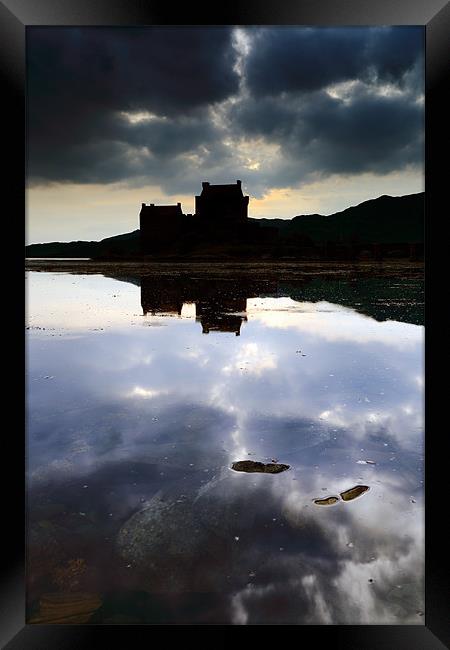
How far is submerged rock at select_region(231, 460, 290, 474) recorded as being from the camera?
3.15 m

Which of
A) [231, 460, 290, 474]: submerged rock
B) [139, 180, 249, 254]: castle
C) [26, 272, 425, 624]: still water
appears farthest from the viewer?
[139, 180, 249, 254]: castle

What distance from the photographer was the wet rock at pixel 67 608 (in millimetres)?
1883

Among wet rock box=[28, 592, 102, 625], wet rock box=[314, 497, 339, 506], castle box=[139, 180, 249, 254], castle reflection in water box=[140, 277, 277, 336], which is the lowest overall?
wet rock box=[28, 592, 102, 625]

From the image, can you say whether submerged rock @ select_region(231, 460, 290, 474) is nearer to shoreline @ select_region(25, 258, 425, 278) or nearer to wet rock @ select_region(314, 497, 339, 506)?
wet rock @ select_region(314, 497, 339, 506)

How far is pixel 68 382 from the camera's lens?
17.0ft

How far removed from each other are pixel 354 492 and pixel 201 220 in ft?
192

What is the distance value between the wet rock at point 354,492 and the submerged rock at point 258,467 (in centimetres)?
44

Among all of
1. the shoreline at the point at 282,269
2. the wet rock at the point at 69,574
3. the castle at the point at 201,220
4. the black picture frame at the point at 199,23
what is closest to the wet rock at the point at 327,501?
the black picture frame at the point at 199,23

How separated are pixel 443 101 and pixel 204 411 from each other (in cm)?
319

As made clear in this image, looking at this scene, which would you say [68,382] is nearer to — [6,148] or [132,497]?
[132,497]

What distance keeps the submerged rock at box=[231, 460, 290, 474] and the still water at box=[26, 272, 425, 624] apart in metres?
0.04

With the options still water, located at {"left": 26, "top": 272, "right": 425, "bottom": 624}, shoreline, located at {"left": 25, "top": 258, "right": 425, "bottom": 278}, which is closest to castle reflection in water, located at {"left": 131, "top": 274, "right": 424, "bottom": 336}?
still water, located at {"left": 26, "top": 272, "right": 425, "bottom": 624}

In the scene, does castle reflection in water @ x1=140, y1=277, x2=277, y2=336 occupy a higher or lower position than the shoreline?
lower

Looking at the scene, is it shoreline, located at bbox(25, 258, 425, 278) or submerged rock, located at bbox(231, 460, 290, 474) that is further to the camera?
shoreline, located at bbox(25, 258, 425, 278)
